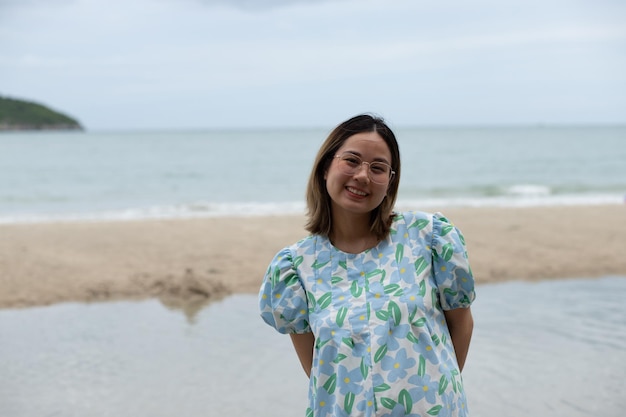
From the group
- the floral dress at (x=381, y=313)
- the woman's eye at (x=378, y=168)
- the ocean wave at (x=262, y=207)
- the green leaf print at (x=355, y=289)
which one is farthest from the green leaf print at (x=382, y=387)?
the ocean wave at (x=262, y=207)

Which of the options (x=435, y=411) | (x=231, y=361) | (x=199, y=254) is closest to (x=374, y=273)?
(x=435, y=411)

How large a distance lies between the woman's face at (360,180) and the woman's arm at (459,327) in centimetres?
38

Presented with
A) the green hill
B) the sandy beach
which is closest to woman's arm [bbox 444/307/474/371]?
the sandy beach

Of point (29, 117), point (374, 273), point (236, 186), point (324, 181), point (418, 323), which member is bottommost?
point (29, 117)

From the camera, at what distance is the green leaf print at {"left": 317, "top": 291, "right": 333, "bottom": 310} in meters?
1.93

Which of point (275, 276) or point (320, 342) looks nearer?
point (320, 342)

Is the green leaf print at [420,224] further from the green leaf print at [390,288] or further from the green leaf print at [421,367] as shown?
the green leaf print at [421,367]

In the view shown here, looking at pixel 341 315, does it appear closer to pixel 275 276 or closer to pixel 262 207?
pixel 275 276

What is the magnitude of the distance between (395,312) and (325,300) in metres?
0.19

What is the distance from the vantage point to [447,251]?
196 cm

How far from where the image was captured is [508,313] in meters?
6.48

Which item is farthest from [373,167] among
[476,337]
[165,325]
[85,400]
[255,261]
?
[255,261]

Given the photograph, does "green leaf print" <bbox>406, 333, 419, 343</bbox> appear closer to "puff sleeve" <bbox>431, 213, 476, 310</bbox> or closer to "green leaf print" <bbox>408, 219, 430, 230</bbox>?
"puff sleeve" <bbox>431, 213, 476, 310</bbox>

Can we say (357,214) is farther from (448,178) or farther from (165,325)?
(448,178)
